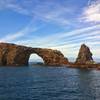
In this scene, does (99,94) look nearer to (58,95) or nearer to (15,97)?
(58,95)

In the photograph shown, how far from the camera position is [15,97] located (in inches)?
2518

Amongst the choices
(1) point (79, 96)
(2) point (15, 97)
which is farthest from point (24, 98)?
(1) point (79, 96)

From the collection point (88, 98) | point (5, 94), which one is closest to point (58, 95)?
point (88, 98)

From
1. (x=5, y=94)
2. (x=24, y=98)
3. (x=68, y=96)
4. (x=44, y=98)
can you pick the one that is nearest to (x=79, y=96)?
(x=68, y=96)

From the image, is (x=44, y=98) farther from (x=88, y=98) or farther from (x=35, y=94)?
(x=88, y=98)

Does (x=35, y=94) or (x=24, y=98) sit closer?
(x=24, y=98)

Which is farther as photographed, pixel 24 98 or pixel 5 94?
pixel 5 94

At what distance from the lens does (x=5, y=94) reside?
6819cm

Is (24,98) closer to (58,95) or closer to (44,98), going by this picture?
(44,98)

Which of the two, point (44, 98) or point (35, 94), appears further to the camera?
point (35, 94)

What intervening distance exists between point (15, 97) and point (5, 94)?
17.0 ft

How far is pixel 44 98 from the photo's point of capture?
63.8m

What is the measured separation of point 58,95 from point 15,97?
10647 millimetres

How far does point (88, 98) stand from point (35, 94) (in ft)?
45.4
